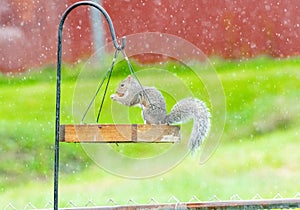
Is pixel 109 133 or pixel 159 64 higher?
pixel 159 64

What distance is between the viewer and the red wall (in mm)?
3283

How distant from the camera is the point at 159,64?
330 cm

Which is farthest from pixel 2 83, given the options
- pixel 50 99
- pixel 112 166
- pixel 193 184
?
pixel 112 166

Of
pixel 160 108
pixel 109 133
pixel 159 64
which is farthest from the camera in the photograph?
pixel 159 64

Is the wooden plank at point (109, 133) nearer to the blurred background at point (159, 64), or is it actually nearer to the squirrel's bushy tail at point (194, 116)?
the squirrel's bushy tail at point (194, 116)

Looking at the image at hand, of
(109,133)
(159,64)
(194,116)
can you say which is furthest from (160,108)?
(159,64)

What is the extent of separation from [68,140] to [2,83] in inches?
78.3

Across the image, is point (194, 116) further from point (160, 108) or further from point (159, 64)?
point (159, 64)

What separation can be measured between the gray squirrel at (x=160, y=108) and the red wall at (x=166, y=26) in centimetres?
173

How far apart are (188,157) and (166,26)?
0.67 metres

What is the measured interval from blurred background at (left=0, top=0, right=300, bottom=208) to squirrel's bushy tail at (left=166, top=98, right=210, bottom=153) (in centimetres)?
163

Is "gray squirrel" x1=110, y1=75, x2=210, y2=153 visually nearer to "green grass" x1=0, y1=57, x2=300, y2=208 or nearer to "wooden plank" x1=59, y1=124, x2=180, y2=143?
"wooden plank" x1=59, y1=124, x2=180, y2=143

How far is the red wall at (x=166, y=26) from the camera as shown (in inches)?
129

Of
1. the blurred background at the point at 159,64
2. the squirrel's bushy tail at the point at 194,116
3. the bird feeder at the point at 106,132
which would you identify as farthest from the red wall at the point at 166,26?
the bird feeder at the point at 106,132
